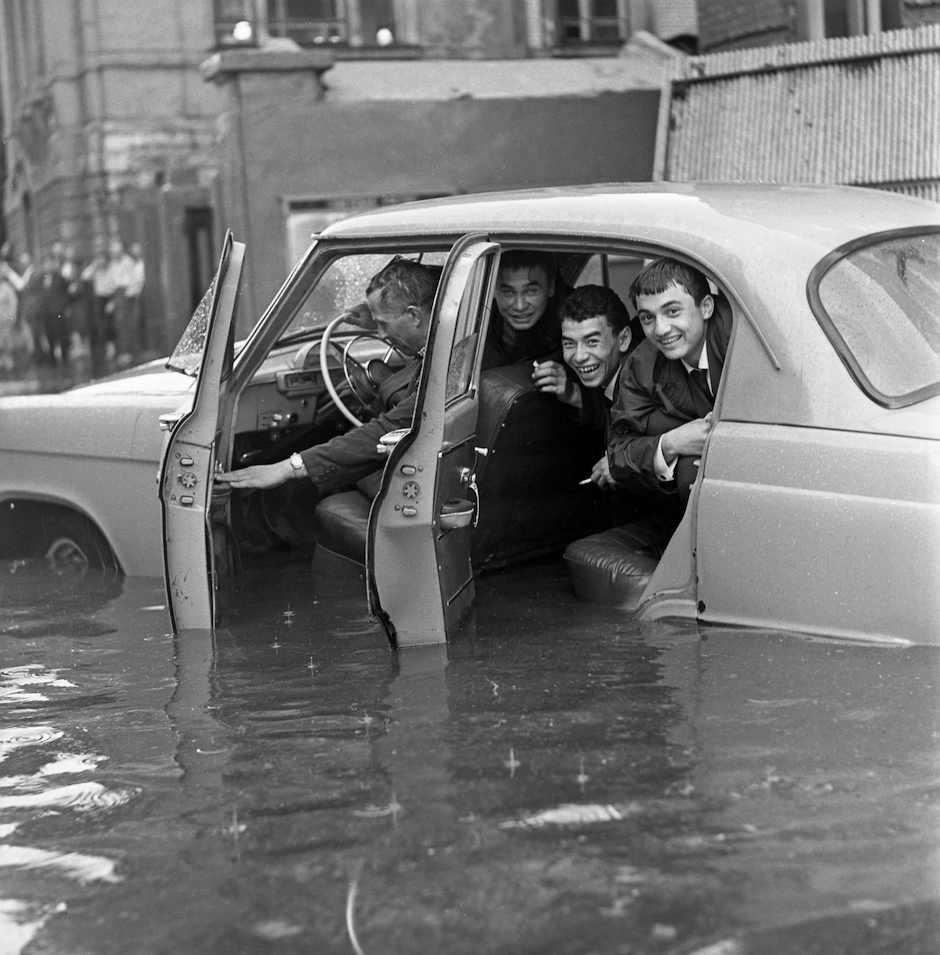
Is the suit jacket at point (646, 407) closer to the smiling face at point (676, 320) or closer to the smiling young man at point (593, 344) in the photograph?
the smiling face at point (676, 320)

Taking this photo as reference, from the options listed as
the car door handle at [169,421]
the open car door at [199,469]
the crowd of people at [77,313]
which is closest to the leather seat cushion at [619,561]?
the open car door at [199,469]

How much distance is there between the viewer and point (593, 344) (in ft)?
16.6

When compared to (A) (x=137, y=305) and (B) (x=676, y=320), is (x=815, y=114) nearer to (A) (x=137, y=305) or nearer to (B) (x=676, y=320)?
(B) (x=676, y=320)

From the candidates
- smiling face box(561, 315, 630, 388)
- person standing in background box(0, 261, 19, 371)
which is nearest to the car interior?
smiling face box(561, 315, 630, 388)

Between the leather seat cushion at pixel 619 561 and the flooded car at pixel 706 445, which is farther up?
the flooded car at pixel 706 445

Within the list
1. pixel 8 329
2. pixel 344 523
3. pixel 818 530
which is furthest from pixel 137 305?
pixel 818 530

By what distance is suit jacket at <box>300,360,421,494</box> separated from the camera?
213 inches

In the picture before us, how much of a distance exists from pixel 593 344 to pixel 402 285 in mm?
892

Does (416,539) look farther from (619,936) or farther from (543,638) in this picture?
(619,936)

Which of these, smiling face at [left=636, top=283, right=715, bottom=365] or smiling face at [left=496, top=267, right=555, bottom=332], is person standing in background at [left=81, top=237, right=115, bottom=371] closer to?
smiling face at [left=496, top=267, right=555, bottom=332]

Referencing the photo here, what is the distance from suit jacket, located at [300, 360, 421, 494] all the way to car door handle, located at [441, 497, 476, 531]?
2.54ft

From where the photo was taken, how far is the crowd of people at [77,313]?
25.4m

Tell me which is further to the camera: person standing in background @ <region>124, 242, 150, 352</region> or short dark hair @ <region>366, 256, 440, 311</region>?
person standing in background @ <region>124, 242, 150, 352</region>

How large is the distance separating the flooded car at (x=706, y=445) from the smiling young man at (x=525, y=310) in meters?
0.31
